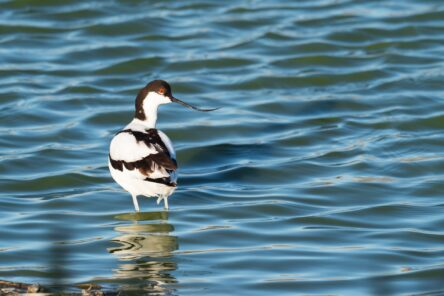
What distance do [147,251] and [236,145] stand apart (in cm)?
384

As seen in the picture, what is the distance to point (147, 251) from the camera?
925 cm

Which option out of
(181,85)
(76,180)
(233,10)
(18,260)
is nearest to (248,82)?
(181,85)

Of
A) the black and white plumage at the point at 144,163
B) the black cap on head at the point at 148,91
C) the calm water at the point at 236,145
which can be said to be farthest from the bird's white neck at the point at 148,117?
the calm water at the point at 236,145

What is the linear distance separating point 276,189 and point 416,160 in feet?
5.89

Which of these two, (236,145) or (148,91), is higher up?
(148,91)

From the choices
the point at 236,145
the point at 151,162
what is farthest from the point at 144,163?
the point at 236,145

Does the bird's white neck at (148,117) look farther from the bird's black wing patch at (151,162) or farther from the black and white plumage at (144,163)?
the bird's black wing patch at (151,162)

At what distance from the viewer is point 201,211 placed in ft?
34.7

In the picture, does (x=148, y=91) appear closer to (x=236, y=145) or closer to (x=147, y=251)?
(x=236, y=145)

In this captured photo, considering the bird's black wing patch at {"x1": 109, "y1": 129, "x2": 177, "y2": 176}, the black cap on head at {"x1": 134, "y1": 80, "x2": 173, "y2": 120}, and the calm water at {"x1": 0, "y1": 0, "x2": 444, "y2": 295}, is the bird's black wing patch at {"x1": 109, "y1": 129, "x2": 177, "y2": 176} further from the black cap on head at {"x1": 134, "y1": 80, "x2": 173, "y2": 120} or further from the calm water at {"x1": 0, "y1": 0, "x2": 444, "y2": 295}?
the black cap on head at {"x1": 134, "y1": 80, "x2": 173, "y2": 120}

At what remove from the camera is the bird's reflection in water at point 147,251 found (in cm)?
822

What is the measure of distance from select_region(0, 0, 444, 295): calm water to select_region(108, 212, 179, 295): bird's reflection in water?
0.03 meters

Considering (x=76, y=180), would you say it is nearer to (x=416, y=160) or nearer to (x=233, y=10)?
(x=416, y=160)

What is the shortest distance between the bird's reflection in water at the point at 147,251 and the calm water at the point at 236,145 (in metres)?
0.03
